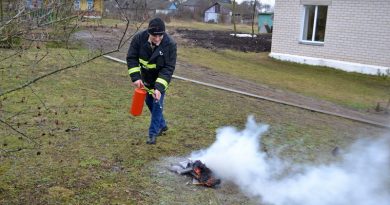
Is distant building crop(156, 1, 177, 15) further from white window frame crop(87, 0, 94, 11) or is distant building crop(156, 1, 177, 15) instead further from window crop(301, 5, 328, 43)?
white window frame crop(87, 0, 94, 11)

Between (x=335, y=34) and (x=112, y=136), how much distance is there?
10.7 metres

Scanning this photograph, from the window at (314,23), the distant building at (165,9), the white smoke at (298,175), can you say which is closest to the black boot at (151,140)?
the white smoke at (298,175)

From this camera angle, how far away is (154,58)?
508 centimetres

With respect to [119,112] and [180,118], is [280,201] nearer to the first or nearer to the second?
[180,118]

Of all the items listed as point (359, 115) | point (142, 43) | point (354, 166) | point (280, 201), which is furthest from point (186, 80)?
point (280, 201)

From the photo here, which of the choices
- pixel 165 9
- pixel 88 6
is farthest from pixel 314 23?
pixel 165 9

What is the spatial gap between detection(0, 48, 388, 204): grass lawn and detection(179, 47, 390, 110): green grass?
8.32 ft

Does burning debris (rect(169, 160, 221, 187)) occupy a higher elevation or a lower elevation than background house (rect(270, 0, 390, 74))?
lower

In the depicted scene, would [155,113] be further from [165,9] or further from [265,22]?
[165,9]

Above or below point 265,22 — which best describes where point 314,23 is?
below

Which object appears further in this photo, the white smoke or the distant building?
the distant building

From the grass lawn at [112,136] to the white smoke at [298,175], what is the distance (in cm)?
33

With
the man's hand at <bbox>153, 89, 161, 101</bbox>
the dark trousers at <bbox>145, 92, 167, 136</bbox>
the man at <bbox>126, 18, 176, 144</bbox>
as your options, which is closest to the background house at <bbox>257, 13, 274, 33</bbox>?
the dark trousers at <bbox>145, 92, 167, 136</bbox>

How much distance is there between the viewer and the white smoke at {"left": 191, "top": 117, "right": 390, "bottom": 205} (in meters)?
4.19
